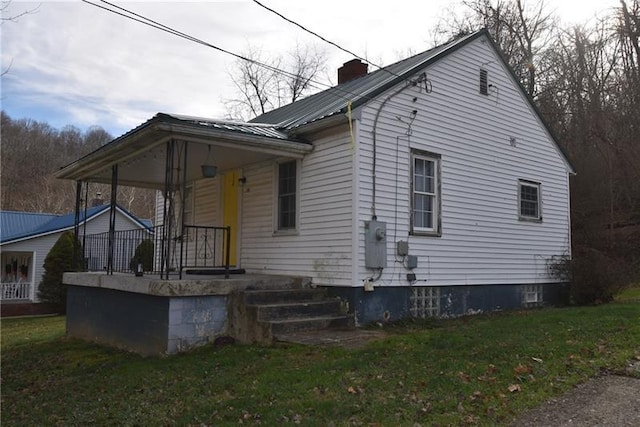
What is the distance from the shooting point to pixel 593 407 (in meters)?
4.96

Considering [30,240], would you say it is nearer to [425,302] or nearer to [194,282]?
[194,282]

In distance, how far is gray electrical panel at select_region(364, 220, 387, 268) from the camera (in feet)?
30.4

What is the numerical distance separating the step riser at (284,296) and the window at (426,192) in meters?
2.40

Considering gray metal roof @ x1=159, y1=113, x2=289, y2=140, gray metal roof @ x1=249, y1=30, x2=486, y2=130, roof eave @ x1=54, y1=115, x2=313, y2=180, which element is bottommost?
roof eave @ x1=54, y1=115, x2=313, y2=180

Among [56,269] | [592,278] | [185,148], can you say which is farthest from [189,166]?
[56,269]

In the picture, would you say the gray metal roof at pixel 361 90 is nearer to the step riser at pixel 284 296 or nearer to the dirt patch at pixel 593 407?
the step riser at pixel 284 296

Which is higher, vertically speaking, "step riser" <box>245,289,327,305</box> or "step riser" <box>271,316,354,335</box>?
"step riser" <box>245,289,327,305</box>

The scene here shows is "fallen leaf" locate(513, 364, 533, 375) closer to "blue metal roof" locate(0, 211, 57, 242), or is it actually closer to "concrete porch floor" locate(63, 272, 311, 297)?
"concrete porch floor" locate(63, 272, 311, 297)

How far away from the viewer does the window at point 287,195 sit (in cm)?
A: 1070

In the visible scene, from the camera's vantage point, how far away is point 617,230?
72.1 feet

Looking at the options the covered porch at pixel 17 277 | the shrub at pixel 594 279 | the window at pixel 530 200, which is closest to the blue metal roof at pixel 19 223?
the covered porch at pixel 17 277

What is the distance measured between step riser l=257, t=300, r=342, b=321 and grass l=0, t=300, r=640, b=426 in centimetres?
65

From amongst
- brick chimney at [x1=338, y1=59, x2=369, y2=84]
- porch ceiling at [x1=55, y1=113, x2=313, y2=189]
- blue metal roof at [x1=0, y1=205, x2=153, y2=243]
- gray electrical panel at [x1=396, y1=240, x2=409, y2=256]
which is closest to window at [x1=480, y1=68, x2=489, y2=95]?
brick chimney at [x1=338, y1=59, x2=369, y2=84]

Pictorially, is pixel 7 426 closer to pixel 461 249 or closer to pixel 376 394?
pixel 376 394
